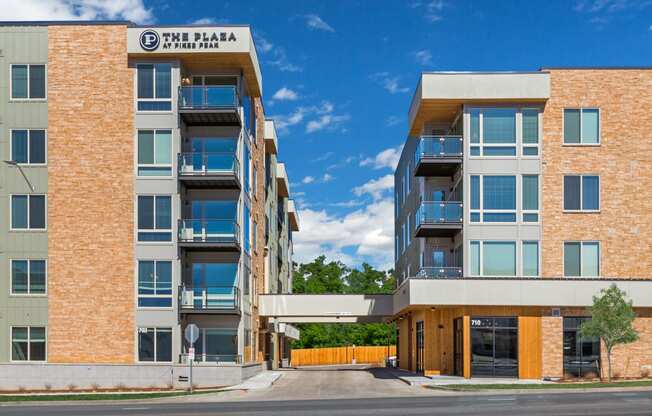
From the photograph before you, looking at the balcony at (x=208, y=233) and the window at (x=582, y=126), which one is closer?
the balcony at (x=208, y=233)

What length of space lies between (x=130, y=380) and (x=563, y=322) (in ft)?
63.1

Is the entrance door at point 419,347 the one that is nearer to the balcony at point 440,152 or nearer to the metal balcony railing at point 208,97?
the balcony at point 440,152

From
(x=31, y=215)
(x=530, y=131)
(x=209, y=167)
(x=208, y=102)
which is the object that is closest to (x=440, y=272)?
(x=530, y=131)

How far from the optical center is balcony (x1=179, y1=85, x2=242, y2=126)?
124 ft

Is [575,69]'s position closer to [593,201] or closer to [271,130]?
[593,201]

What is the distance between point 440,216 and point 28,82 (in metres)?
20.2

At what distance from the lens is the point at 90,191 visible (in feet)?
125

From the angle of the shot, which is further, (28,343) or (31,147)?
(31,147)

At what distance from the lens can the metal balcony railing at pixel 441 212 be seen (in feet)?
127

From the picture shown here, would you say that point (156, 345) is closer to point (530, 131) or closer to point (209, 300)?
point (209, 300)

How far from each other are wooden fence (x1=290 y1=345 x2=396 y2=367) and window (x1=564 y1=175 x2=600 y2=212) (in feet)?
144

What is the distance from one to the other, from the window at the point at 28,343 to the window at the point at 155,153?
871 centimetres

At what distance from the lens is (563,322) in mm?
36562

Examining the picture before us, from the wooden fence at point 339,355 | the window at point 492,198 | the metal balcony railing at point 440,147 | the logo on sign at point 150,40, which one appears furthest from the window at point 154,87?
the wooden fence at point 339,355
